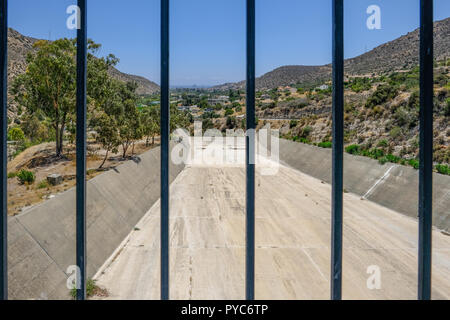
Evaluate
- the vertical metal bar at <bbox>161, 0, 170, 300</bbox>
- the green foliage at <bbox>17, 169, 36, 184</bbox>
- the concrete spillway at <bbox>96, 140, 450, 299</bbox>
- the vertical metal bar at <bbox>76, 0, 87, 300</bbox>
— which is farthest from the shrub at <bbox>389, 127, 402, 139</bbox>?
the vertical metal bar at <bbox>76, 0, 87, 300</bbox>

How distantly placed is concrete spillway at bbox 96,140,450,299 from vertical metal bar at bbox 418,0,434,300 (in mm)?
5068

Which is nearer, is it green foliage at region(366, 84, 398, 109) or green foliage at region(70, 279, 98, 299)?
green foliage at region(70, 279, 98, 299)

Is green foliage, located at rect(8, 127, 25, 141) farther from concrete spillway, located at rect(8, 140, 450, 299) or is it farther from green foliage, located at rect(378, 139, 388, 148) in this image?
green foliage, located at rect(378, 139, 388, 148)

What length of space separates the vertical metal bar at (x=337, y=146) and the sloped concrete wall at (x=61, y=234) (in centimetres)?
453

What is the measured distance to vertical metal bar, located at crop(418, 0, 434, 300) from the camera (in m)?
1.68

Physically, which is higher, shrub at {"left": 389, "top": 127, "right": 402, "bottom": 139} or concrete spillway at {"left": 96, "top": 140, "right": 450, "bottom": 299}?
shrub at {"left": 389, "top": 127, "right": 402, "bottom": 139}

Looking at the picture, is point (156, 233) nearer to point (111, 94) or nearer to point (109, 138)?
point (109, 138)

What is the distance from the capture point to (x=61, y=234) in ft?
22.2

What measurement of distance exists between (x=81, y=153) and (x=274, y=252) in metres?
8.01

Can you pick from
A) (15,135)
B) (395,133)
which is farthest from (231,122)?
(15,135)

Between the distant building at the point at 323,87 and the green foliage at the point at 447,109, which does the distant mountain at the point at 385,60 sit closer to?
the distant building at the point at 323,87

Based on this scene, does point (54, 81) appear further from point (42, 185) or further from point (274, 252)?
point (274, 252)
